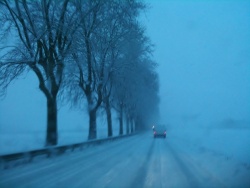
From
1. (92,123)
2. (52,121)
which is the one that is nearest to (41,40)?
(52,121)

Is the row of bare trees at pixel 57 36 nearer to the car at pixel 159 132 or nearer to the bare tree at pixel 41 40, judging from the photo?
the bare tree at pixel 41 40

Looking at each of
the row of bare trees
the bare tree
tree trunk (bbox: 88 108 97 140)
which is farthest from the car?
the bare tree

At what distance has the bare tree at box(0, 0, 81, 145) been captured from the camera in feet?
74.2

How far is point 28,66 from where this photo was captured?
80.4ft

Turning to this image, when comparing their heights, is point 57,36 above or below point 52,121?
above

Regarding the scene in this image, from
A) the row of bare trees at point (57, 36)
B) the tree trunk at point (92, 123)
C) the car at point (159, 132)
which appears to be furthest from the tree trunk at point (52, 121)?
the car at point (159, 132)

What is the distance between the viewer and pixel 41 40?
23953 mm

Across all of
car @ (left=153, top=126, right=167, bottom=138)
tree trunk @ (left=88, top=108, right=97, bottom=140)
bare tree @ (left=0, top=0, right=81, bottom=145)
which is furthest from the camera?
car @ (left=153, top=126, right=167, bottom=138)

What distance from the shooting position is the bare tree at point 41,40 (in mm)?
22625

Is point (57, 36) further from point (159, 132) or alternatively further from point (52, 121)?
point (159, 132)

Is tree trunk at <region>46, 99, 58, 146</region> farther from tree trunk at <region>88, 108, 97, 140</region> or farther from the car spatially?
the car

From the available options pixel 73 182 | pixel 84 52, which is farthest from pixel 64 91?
pixel 73 182

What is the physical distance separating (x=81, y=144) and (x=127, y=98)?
77.7 feet

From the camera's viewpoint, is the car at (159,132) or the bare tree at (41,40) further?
the car at (159,132)
